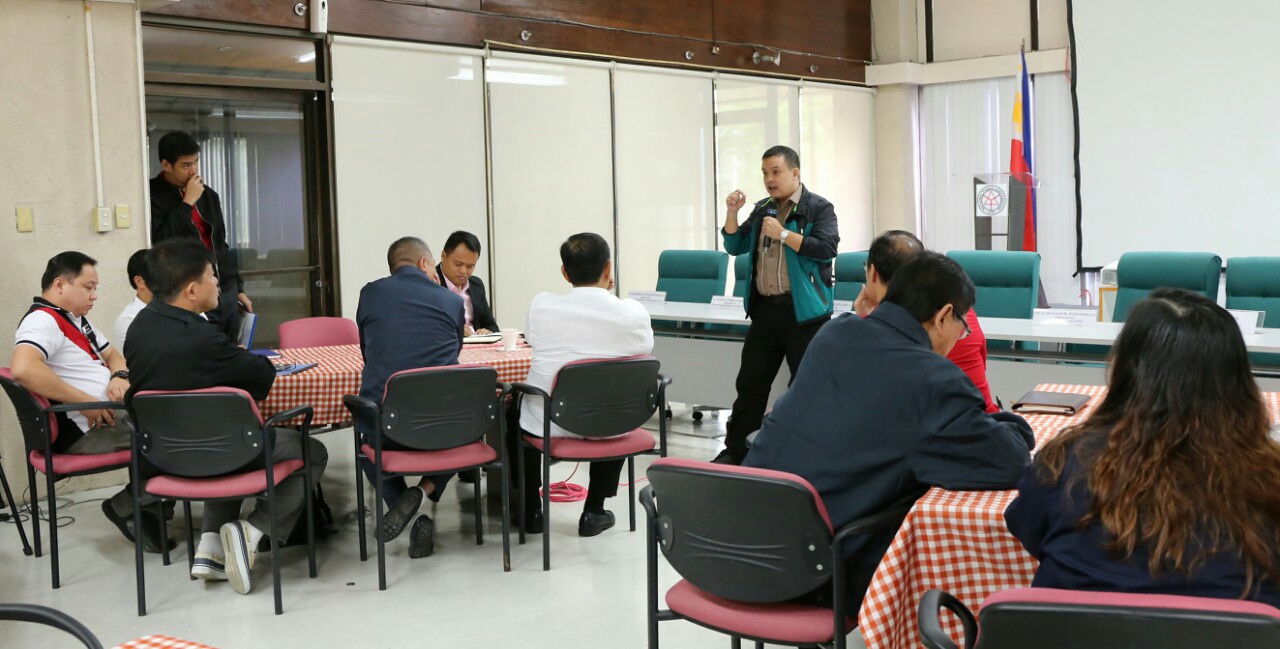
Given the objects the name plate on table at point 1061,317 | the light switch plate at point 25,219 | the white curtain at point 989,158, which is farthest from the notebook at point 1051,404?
the white curtain at point 989,158

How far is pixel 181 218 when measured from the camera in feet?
17.6

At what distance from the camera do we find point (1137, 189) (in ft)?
30.7

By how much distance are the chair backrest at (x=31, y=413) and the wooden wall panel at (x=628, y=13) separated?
14.3 feet

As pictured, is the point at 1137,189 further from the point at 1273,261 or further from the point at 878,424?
the point at 878,424

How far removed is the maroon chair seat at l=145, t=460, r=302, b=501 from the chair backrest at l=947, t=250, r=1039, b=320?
10.9 feet

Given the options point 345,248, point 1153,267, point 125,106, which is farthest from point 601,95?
point 1153,267

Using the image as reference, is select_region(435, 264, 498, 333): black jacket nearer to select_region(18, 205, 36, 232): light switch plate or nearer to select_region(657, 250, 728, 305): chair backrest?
select_region(657, 250, 728, 305): chair backrest

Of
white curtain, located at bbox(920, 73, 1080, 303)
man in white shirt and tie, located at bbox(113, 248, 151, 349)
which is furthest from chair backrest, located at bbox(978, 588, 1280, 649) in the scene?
white curtain, located at bbox(920, 73, 1080, 303)

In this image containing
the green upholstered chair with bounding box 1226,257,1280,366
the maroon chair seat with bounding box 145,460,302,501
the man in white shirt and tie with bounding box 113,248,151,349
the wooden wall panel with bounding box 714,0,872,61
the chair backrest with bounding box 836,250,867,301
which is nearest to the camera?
the maroon chair seat with bounding box 145,460,302,501

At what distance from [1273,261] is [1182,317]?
3755 millimetres

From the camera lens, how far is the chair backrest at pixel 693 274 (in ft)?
22.1

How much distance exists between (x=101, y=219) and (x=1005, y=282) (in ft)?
14.2

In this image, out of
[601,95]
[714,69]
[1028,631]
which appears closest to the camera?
[1028,631]

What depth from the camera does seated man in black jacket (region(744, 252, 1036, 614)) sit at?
212cm
